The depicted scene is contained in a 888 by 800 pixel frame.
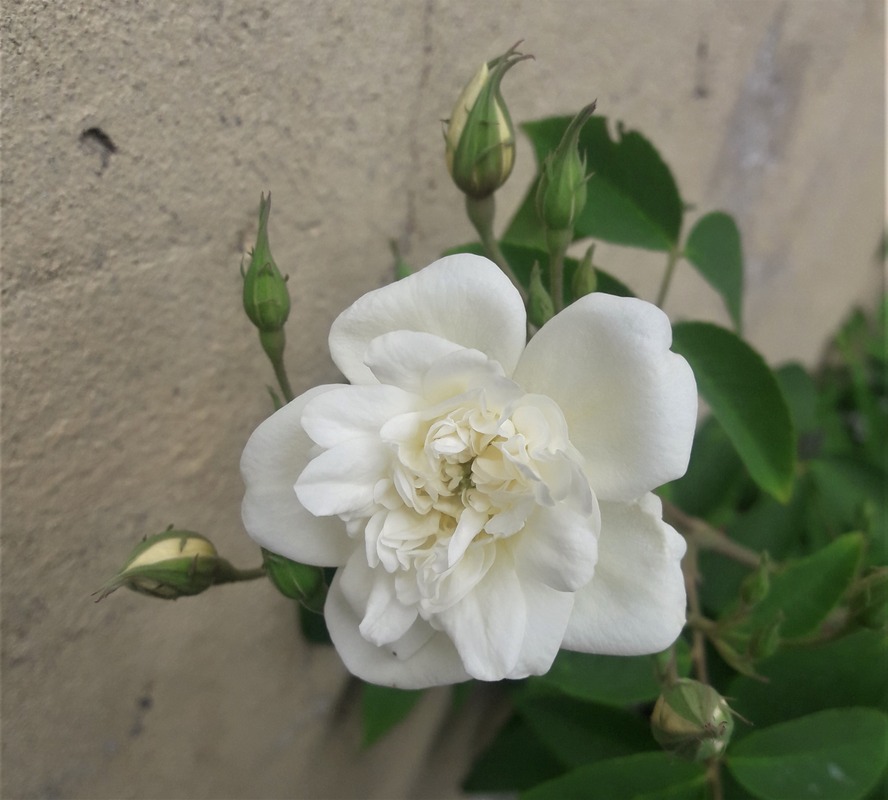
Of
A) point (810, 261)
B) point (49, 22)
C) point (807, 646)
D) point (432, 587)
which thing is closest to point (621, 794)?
point (807, 646)

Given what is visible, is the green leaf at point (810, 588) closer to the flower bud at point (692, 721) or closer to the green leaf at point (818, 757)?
the green leaf at point (818, 757)

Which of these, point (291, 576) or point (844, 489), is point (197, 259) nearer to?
point (291, 576)

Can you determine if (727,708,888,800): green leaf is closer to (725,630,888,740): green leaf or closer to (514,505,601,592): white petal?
(725,630,888,740): green leaf

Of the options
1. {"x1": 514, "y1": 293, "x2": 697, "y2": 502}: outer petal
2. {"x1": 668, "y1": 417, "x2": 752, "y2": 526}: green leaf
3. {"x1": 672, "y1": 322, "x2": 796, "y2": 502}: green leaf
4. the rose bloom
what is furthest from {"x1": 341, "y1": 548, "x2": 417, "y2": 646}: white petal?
{"x1": 668, "y1": 417, "x2": 752, "y2": 526}: green leaf

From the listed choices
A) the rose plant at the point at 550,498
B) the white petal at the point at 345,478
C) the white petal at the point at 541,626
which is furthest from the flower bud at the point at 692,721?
the white petal at the point at 345,478

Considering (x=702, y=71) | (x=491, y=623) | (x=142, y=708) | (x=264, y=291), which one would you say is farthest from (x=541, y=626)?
(x=702, y=71)

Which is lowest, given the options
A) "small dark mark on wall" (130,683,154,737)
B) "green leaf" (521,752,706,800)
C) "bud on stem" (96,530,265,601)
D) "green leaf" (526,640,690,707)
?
"small dark mark on wall" (130,683,154,737)

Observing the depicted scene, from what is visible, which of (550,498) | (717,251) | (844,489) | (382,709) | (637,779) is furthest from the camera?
(844,489)
